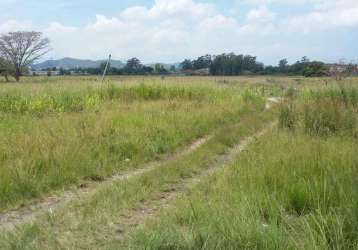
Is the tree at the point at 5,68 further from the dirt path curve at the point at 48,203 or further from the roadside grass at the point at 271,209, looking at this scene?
the roadside grass at the point at 271,209

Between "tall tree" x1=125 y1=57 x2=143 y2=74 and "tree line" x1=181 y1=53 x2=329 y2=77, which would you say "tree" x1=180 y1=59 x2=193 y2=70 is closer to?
"tree line" x1=181 y1=53 x2=329 y2=77

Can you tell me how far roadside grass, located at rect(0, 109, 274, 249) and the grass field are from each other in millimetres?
16

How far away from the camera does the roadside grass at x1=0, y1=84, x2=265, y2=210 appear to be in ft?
23.4

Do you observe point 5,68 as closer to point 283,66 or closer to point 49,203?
point 283,66

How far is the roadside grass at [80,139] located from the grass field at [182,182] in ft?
0.09

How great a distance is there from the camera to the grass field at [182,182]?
14.4 ft

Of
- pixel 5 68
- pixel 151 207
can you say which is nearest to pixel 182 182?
pixel 151 207

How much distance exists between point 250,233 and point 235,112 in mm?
13485

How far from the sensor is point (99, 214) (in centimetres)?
554

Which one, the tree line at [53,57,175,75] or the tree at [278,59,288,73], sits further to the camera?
the tree at [278,59,288,73]

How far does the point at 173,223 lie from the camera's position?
485 centimetres

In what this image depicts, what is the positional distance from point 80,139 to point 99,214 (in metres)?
4.33

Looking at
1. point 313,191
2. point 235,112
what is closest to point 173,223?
point 313,191

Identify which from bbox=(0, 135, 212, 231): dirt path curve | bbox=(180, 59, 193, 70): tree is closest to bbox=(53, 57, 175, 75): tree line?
bbox=(180, 59, 193, 70): tree
